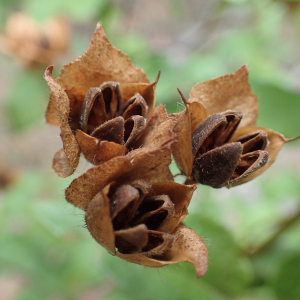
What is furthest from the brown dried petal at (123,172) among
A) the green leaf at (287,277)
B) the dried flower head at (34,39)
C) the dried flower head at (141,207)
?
the dried flower head at (34,39)

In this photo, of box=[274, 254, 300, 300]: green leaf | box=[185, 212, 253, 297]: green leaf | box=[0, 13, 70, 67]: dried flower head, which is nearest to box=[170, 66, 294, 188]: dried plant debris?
box=[185, 212, 253, 297]: green leaf

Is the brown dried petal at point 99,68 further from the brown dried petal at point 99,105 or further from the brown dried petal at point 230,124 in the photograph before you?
the brown dried petal at point 230,124

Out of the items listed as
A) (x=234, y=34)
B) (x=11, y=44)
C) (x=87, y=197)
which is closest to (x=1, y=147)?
(x=11, y=44)

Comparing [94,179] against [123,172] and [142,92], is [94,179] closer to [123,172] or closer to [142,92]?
[123,172]

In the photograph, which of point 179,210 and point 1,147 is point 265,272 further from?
point 1,147

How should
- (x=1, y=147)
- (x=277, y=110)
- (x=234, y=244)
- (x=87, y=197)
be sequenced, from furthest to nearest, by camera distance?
(x=1, y=147), (x=277, y=110), (x=234, y=244), (x=87, y=197)

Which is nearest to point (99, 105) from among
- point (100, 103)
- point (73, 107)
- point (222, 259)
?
point (100, 103)
